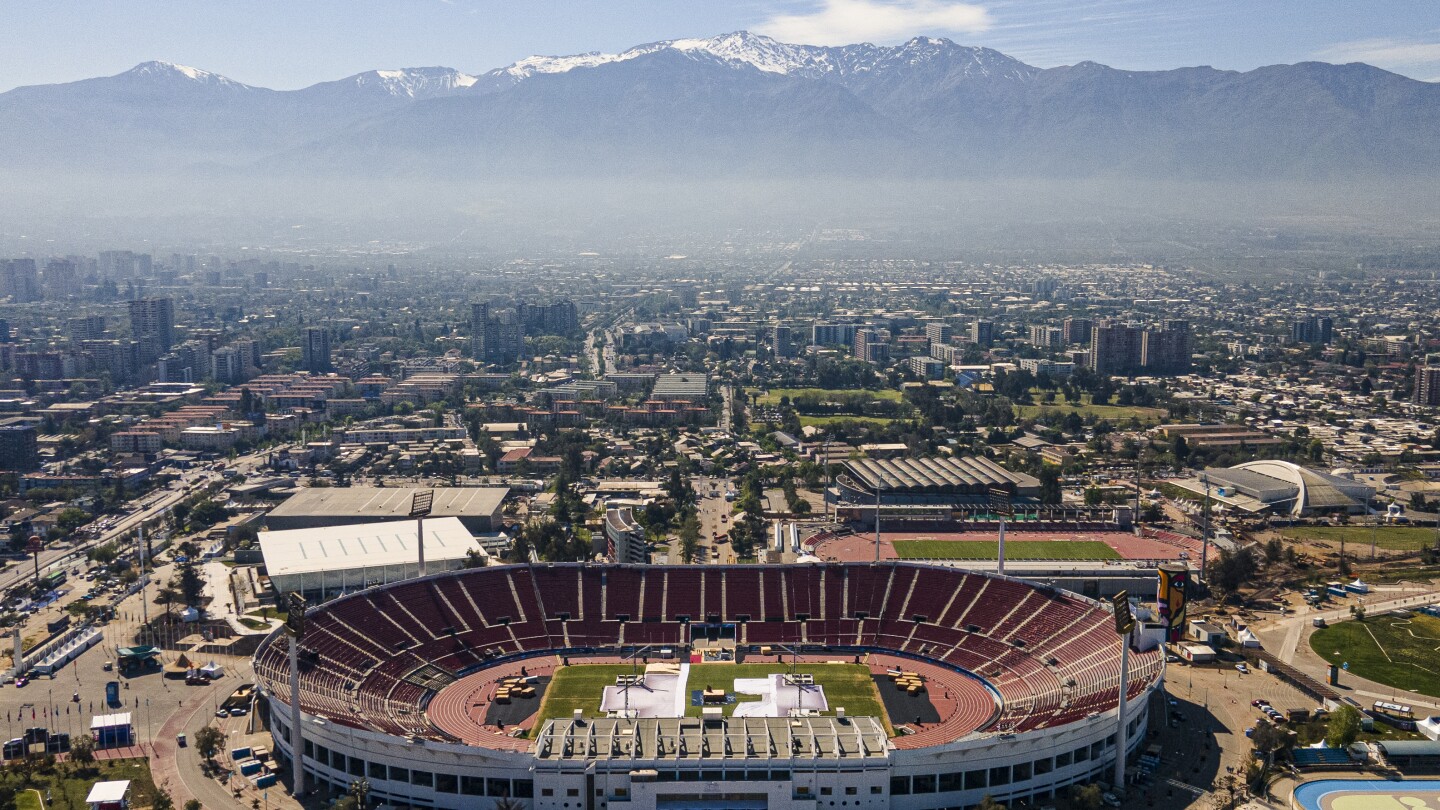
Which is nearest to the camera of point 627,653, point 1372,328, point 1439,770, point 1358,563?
point 1439,770

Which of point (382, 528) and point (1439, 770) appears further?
point (382, 528)

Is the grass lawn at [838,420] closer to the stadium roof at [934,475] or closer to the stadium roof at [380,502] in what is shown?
the stadium roof at [934,475]

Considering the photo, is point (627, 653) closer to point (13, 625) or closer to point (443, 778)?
point (443, 778)

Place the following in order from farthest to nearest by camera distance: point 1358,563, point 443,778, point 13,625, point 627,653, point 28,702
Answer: point 1358,563, point 13,625, point 627,653, point 28,702, point 443,778

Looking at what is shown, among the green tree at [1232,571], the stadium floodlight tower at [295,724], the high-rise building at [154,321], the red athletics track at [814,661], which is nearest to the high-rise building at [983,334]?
the green tree at [1232,571]

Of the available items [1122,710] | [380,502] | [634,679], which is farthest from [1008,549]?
[380,502]

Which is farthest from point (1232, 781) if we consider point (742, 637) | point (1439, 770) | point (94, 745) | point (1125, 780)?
point (94, 745)

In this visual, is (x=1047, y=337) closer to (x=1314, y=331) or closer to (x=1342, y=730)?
(x=1314, y=331)
